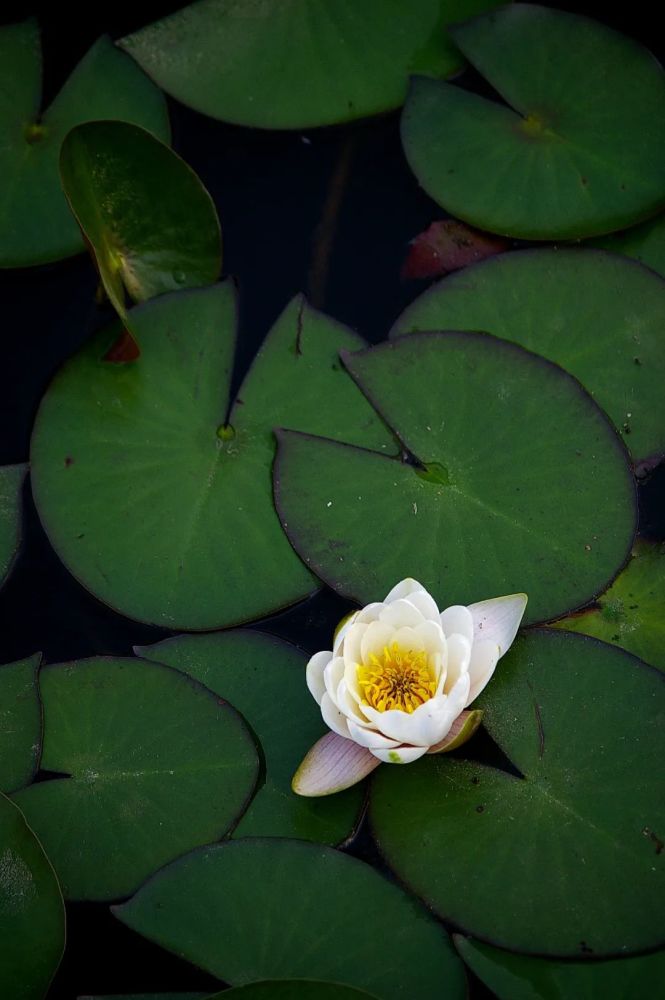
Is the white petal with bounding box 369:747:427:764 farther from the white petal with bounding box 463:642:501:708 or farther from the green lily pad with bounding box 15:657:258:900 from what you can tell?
the green lily pad with bounding box 15:657:258:900

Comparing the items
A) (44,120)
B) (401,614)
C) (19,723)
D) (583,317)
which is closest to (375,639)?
(401,614)

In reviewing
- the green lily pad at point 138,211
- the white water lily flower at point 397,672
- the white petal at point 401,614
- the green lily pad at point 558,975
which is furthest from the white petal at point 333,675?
the green lily pad at point 138,211

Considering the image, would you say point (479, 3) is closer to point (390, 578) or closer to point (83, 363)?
point (83, 363)

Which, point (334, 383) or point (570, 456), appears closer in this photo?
point (570, 456)

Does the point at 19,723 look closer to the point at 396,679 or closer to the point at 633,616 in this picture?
the point at 396,679

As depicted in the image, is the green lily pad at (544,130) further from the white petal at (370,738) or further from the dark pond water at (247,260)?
the white petal at (370,738)

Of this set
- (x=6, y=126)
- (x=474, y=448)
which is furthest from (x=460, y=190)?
(x=6, y=126)
